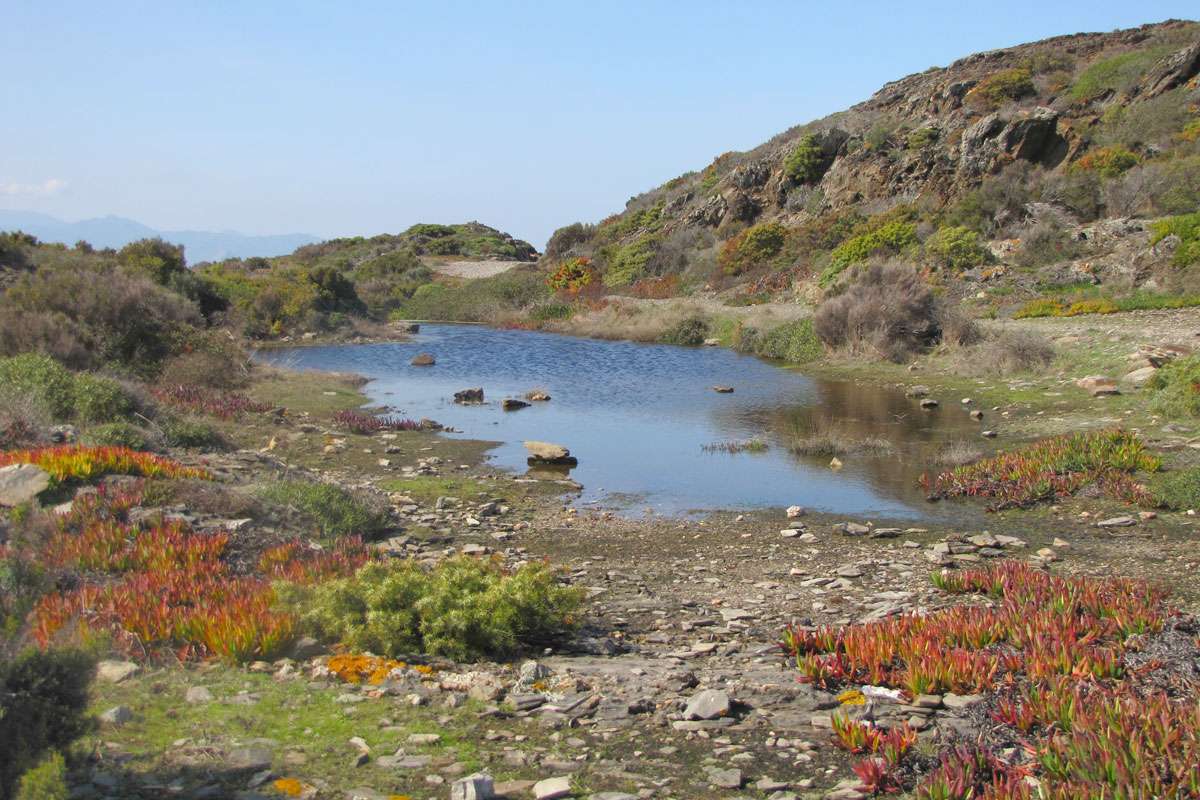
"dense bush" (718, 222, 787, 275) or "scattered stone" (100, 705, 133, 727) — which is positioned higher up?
"dense bush" (718, 222, 787, 275)

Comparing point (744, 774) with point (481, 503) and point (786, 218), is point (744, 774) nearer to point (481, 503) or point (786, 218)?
point (481, 503)

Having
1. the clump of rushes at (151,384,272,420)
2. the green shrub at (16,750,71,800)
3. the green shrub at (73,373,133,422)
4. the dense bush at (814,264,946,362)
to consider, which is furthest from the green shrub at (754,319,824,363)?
the green shrub at (16,750,71,800)

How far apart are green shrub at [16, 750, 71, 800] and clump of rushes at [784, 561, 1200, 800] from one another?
337cm

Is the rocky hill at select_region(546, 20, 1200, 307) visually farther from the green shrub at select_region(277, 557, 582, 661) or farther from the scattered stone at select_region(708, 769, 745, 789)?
the scattered stone at select_region(708, 769, 745, 789)

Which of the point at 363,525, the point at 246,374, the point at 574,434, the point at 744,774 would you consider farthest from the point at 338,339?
the point at 744,774

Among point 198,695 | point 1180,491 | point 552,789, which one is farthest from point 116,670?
point 1180,491

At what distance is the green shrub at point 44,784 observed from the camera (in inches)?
132

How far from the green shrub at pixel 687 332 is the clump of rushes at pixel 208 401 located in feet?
69.3

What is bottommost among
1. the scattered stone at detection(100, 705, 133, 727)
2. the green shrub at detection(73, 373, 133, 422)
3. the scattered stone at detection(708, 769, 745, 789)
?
the scattered stone at detection(708, 769, 745, 789)

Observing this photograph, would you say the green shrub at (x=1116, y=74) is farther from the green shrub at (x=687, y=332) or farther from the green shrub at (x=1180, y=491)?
the green shrub at (x=1180, y=491)

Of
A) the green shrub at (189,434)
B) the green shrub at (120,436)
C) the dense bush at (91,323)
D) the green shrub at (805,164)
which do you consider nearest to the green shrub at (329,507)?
the green shrub at (120,436)

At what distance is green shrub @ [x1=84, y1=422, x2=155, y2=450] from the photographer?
12156mm

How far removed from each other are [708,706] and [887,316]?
23.6 meters

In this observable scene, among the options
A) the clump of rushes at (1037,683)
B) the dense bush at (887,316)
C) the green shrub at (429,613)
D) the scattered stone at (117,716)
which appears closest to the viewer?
the clump of rushes at (1037,683)
